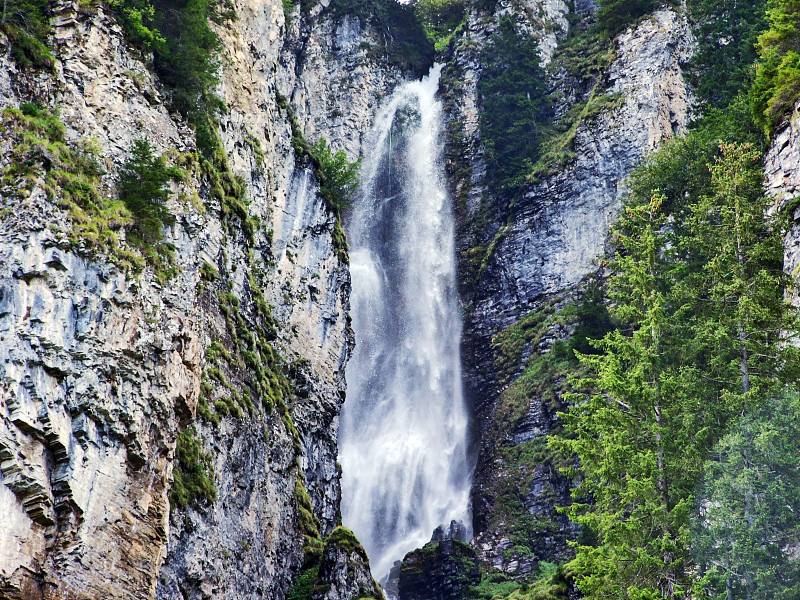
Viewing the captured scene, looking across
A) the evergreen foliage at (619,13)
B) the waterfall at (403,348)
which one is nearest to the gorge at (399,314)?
the waterfall at (403,348)

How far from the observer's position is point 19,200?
17.9 m

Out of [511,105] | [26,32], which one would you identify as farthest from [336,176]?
[26,32]

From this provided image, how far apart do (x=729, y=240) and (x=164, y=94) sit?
1805cm

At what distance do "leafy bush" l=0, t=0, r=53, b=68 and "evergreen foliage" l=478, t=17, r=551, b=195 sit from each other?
3156cm

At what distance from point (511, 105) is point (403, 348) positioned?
17785mm

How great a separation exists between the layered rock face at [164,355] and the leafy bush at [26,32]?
41 cm

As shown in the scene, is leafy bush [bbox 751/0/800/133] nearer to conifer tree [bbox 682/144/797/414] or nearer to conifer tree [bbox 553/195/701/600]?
conifer tree [bbox 682/144/797/414]

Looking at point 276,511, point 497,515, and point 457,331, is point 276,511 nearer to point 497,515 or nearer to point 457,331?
point 497,515

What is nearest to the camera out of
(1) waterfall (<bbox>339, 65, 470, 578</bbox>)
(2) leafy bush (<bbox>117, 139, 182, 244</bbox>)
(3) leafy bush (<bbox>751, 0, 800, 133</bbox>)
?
(2) leafy bush (<bbox>117, 139, 182, 244</bbox>)

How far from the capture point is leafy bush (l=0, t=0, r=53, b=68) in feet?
68.0

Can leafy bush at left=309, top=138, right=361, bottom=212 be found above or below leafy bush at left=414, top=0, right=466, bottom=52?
below

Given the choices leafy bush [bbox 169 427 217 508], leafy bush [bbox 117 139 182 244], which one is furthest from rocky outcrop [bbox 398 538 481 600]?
leafy bush [bbox 117 139 182 244]

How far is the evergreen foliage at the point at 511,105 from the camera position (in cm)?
4997

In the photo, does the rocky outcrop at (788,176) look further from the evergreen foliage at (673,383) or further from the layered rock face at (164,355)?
the layered rock face at (164,355)
